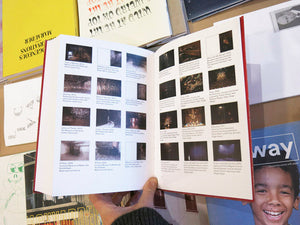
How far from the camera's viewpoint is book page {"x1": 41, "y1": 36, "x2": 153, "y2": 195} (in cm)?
39

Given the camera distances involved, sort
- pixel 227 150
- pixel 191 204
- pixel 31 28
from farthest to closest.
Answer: pixel 31 28
pixel 191 204
pixel 227 150

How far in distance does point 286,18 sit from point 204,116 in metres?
0.26

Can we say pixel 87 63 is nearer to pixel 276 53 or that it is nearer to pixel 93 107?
pixel 93 107

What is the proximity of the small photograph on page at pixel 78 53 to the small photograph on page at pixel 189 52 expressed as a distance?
0.18 m

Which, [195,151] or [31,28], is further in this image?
[31,28]

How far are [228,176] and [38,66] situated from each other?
0.60 m

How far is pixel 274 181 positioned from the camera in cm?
41

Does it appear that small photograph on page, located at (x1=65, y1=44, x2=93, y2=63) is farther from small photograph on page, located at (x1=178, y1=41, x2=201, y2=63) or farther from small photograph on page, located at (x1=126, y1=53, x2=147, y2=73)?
small photograph on page, located at (x1=178, y1=41, x2=201, y2=63)

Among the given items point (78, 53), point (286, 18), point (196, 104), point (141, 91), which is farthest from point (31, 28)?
point (286, 18)

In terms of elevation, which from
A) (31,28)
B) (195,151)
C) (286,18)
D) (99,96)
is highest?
(31,28)

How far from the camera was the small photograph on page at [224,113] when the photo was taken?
1.18 ft

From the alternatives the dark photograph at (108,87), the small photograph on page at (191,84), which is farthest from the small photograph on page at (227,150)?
the dark photograph at (108,87)

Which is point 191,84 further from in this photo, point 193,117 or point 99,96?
point 99,96

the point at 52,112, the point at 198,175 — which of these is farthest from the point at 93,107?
the point at 198,175
